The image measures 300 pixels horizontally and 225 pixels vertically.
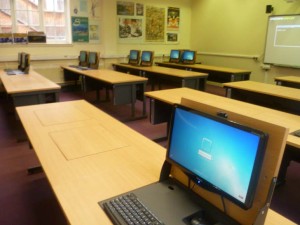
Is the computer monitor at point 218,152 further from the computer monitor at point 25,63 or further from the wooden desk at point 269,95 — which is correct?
the computer monitor at point 25,63

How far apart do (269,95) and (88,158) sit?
284 centimetres

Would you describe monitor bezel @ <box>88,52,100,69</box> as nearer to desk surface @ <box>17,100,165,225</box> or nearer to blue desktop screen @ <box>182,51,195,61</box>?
blue desktop screen @ <box>182,51,195,61</box>

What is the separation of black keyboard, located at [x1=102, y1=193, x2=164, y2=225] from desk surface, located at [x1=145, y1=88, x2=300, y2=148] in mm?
1201

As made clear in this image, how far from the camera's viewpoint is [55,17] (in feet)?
22.1

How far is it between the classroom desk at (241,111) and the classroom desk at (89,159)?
0.97m

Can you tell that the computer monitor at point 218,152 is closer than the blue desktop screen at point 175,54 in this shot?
Yes

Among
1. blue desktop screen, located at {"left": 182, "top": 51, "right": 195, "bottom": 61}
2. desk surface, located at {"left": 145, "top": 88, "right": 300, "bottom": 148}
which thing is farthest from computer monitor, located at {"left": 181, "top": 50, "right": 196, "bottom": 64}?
desk surface, located at {"left": 145, "top": 88, "right": 300, "bottom": 148}

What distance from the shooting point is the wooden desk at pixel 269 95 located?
11.1 feet

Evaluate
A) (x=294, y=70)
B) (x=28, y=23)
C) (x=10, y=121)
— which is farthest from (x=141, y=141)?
(x=28, y=23)

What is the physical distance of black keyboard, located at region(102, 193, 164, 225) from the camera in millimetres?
997

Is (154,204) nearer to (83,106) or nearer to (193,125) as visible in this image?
(193,125)

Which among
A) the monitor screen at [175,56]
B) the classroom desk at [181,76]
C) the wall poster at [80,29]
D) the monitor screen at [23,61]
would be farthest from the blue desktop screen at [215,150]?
the monitor screen at [175,56]

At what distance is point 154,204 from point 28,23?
6.67m

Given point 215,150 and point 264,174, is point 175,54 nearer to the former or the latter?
point 215,150
